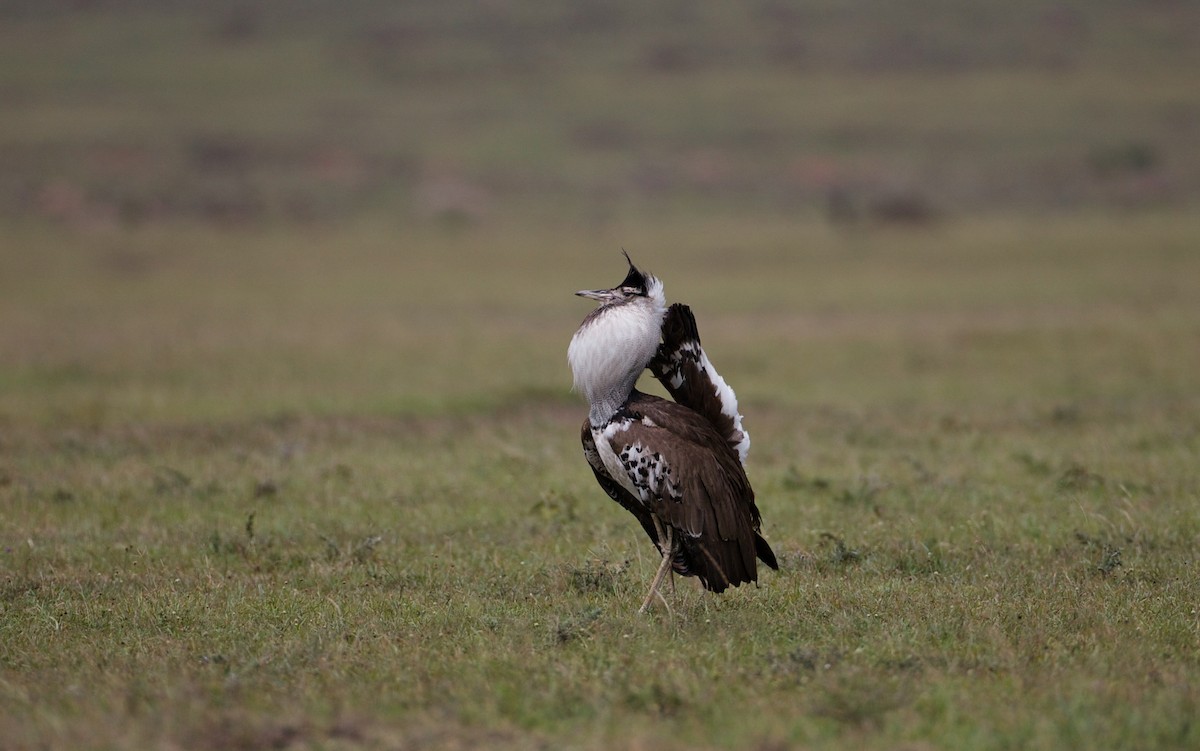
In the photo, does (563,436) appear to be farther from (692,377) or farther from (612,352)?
(612,352)

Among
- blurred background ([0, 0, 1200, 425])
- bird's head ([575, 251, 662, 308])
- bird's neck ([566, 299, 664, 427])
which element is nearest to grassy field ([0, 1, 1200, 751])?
blurred background ([0, 0, 1200, 425])

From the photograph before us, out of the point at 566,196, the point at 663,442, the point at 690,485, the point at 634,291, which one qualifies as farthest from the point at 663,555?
the point at 566,196

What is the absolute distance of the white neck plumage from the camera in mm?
6148

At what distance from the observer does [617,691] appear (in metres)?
5.10

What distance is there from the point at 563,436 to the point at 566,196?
26.5 metres

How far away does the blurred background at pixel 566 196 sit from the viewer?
633 inches

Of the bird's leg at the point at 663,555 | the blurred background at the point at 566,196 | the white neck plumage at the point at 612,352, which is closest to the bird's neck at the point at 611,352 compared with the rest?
the white neck plumage at the point at 612,352

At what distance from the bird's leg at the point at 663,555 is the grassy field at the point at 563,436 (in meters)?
0.19

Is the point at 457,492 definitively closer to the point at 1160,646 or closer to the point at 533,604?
the point at 533,604

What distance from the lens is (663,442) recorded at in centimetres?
614

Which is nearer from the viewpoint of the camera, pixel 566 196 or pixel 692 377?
pixel 692 377

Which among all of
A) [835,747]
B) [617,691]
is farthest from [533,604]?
[835,747]

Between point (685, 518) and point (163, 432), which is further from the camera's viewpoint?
point (163, 432)

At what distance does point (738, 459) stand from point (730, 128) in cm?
4034
